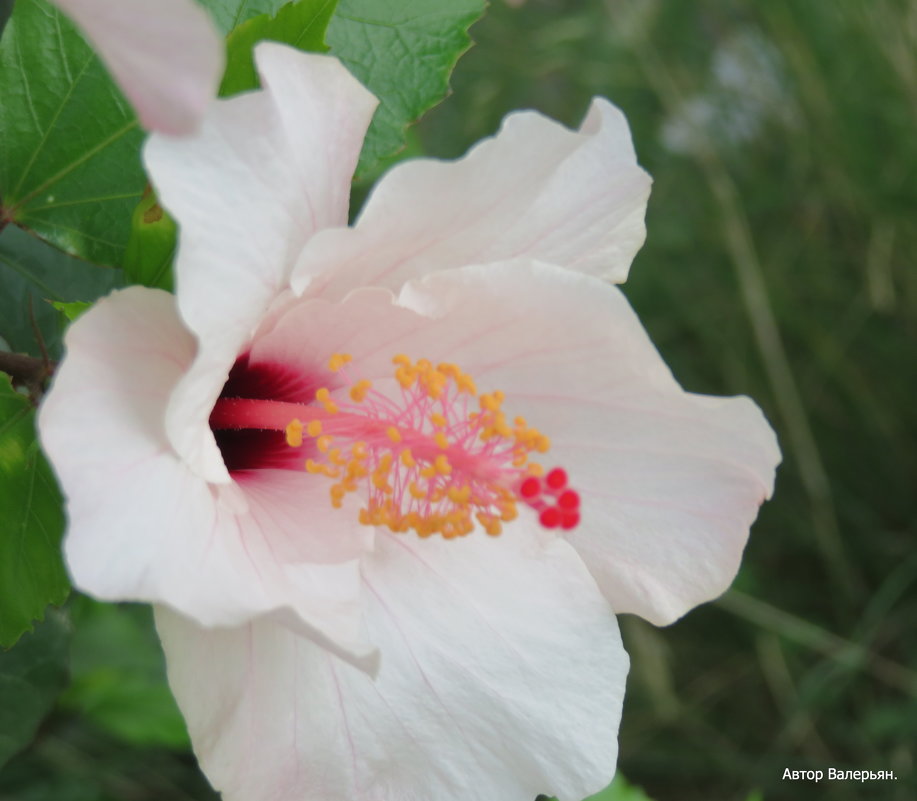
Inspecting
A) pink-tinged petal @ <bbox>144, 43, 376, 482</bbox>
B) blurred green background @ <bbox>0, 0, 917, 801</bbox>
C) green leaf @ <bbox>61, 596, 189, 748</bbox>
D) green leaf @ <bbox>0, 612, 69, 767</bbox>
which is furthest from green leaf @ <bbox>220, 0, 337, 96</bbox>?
blurred green background @ <bbox>0, 0, 917, 801</bbox>

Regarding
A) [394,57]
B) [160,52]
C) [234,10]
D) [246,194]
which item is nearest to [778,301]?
[394,57]

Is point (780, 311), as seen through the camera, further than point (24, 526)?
Yes

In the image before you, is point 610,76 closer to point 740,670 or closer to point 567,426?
point 740,670

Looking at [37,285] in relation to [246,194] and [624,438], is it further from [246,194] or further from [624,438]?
[624,438]

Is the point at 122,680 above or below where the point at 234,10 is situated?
below

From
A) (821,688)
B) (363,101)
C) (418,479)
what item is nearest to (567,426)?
(418,479)

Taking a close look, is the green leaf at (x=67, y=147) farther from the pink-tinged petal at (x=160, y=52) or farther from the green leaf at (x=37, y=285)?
the pink-tinged petal at (x=160, y=52)

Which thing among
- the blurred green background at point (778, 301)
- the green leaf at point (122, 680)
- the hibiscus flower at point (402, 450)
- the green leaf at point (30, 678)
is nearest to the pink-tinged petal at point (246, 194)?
the hibiscus flower at point (402, 450)
